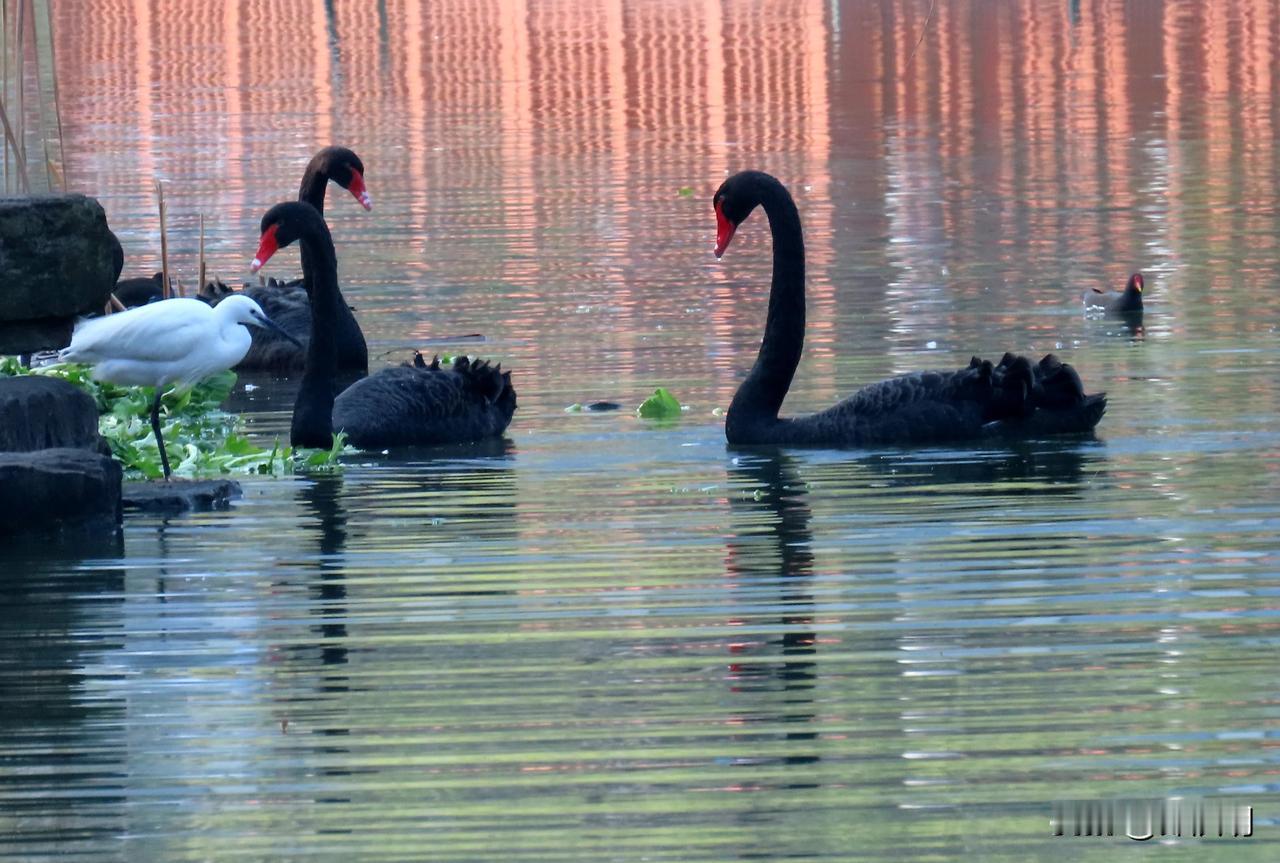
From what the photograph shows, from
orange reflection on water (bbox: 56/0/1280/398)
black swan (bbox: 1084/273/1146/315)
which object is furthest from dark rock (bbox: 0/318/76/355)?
black swan (bbox: 1084/273/1146/315)

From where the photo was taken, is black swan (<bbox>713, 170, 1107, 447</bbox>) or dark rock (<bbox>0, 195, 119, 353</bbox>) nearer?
dark rock (<bbox>0, 195, 119, 353</bbox>)

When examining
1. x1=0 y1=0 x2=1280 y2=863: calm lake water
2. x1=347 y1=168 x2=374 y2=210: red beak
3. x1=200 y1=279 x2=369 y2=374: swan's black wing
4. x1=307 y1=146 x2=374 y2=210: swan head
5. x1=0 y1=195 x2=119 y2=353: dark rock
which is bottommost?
x1=0 y1=0 x2=1280 y2=863: calm lake water

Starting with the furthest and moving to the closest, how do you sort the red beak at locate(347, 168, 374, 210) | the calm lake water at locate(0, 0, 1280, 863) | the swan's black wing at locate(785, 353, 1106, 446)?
the red beak at locate(347, 168, 374, 210), the swan's black wing at locate(785, 353, 1106, 446), the calm lake water at locate(0, 0, 1280, 863)

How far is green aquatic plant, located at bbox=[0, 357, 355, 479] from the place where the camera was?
11.3m

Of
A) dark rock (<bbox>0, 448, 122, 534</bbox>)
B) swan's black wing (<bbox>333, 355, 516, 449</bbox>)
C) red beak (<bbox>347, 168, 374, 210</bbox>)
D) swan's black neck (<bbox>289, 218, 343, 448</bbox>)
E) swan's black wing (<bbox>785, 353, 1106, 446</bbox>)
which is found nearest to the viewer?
dark rock (<bbox>0, 448, 122, 534</bbox>)

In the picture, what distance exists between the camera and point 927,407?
36.9ft

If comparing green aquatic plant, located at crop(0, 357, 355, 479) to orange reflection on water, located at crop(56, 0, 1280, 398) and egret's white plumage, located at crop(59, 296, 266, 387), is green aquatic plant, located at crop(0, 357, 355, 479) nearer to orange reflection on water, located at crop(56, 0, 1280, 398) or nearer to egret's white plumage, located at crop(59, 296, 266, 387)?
egret's white plumage, located at crop(59, 296, 266, 387)

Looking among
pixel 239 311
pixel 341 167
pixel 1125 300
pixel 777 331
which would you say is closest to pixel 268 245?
pixel 239 311

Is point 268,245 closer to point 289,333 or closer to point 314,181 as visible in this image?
point 289,333

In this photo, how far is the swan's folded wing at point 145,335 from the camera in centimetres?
1035

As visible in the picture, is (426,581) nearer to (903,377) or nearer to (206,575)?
(206,575)

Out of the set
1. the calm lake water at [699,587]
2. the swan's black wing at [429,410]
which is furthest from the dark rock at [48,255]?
the swan's black wing at [429,410]

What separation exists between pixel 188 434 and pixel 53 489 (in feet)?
9.05

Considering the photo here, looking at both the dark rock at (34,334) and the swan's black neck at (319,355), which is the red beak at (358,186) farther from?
the dark rock at (34,334)
